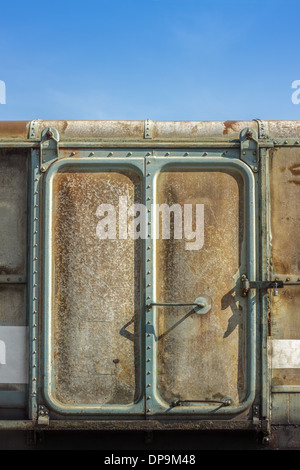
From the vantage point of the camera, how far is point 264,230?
266 centimetres

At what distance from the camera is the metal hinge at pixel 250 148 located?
2695mm

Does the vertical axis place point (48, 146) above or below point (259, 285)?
above

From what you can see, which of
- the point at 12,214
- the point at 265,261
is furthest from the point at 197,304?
the point at 12,214

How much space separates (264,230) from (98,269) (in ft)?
3.94

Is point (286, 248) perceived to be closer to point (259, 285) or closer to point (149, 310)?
point (259, 285)

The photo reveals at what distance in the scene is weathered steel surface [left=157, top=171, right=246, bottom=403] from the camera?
104 inches

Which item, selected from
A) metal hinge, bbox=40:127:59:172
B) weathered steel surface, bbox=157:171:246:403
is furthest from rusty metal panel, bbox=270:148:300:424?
metal hinge, bbox=40:127:59:172

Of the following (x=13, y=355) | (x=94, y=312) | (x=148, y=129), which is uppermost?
(x=148, y=129)

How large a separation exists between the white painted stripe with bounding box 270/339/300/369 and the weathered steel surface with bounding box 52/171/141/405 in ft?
3.15

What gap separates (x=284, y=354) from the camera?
2.67m

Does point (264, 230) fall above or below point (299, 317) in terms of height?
above

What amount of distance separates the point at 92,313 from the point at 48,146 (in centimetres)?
123
